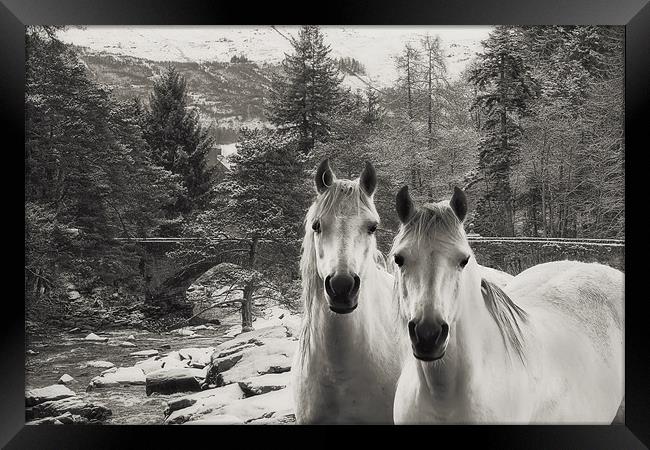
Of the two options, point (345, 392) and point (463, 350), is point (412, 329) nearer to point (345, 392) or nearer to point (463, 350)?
point (463, 350)

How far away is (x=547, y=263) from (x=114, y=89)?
8.21 feet

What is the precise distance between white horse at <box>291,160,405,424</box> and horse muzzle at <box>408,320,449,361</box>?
31 centimetres

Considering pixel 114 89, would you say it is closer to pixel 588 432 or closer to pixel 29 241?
pixel 29 241

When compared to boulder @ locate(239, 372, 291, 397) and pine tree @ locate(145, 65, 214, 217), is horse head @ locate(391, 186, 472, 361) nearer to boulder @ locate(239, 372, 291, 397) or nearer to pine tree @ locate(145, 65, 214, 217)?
boulder @ locate(239, 372, 291, 397)

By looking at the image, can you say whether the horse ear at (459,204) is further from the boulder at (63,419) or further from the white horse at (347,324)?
the boulder at (63,419)

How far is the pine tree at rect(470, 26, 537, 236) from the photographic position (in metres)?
2.87

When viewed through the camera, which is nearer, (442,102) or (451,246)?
Answer: (451,246)

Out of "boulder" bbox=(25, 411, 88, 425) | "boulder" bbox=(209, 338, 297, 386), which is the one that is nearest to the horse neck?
"boulder" bbox=(209, 338, 297, 386)

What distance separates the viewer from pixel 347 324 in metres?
2.41

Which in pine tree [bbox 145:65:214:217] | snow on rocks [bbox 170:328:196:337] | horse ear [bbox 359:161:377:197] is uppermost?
pine tree [bbox 145:65:214:217]

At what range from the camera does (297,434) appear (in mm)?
2736

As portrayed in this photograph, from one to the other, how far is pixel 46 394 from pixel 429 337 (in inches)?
84.8
